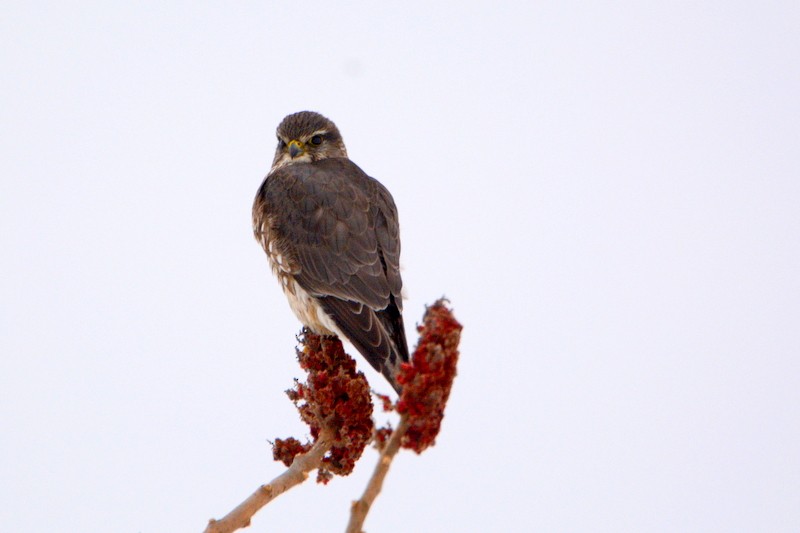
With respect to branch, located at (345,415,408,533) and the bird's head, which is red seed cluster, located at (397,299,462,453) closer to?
branch, located at (345,415,408,533)

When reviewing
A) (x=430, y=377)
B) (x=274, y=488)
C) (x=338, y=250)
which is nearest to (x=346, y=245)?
(x=338, y=250)

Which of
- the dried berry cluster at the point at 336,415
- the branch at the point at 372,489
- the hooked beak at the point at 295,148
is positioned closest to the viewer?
the branch at the point at 372,489

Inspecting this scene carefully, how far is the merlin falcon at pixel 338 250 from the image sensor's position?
5.69 m

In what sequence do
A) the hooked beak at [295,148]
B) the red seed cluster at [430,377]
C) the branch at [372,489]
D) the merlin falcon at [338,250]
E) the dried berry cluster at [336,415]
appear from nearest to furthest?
the branch at [372,489] < the red seed cluster at [430,377] < the dried berry cluster at [336,415] < the merlin falcon at [338,250] < the hooked beak at [295,148]

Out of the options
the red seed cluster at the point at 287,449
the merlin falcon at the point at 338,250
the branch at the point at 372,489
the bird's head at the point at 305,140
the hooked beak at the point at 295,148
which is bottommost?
the branch at the point at 372,489

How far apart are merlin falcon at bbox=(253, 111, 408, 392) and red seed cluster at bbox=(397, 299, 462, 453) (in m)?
1.98

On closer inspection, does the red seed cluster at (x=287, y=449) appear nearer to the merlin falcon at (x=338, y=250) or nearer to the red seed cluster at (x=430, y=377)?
the merlin falcon at (x=338, y=250)

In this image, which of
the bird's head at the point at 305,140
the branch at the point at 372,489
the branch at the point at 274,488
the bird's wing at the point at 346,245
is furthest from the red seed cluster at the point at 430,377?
the bird's head at the point at 305,140

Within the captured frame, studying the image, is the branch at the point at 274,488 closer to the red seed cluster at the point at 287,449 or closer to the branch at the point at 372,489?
the red seed cluster at the point at 287,449

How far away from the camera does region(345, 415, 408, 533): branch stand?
2395 mm

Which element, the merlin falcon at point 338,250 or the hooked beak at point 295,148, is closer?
the merlin falcon at point 338,250

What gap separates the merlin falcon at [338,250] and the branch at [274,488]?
0.95 m

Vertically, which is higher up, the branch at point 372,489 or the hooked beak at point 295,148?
the hooked beak at point 295,148

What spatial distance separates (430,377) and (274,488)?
2.60ft
